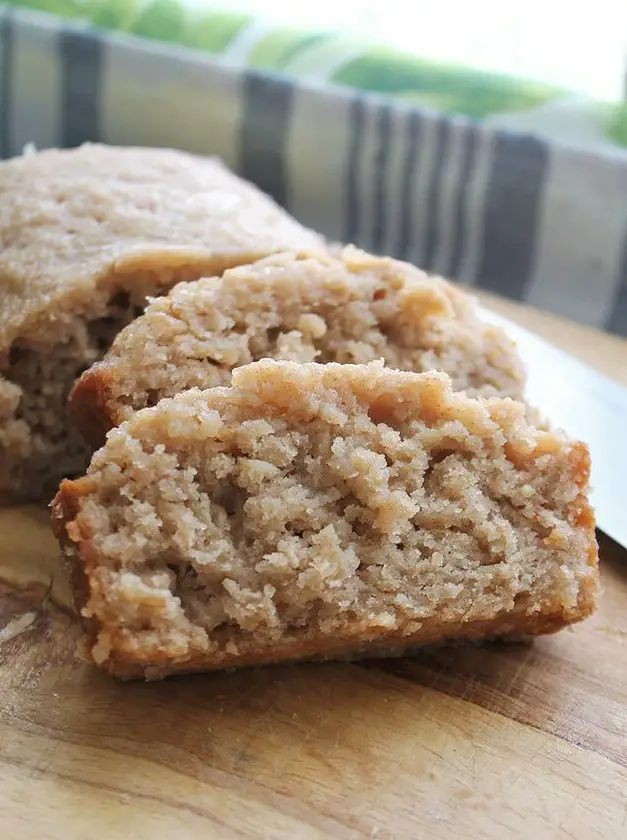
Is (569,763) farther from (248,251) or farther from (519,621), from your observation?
(248,251)

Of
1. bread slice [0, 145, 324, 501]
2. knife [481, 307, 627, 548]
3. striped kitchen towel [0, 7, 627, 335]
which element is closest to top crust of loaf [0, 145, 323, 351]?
bread slice [0, 145, 324, 501]

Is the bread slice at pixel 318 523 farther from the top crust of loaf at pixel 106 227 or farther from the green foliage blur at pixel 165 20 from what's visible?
the green foliage blur at pixel 165 20

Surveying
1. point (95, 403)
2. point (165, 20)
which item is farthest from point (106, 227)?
point (165, 20)

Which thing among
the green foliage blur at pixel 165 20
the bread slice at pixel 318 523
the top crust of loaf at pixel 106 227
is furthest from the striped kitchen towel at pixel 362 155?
the bread slice at pixel 318 523

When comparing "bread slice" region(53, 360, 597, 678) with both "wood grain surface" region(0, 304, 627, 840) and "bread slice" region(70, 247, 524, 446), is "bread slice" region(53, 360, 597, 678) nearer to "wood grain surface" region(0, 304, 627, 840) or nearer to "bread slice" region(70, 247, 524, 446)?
"wood grain surface" region(0, 304, 627, 840)

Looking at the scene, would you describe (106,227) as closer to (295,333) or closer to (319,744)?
(295,333)
